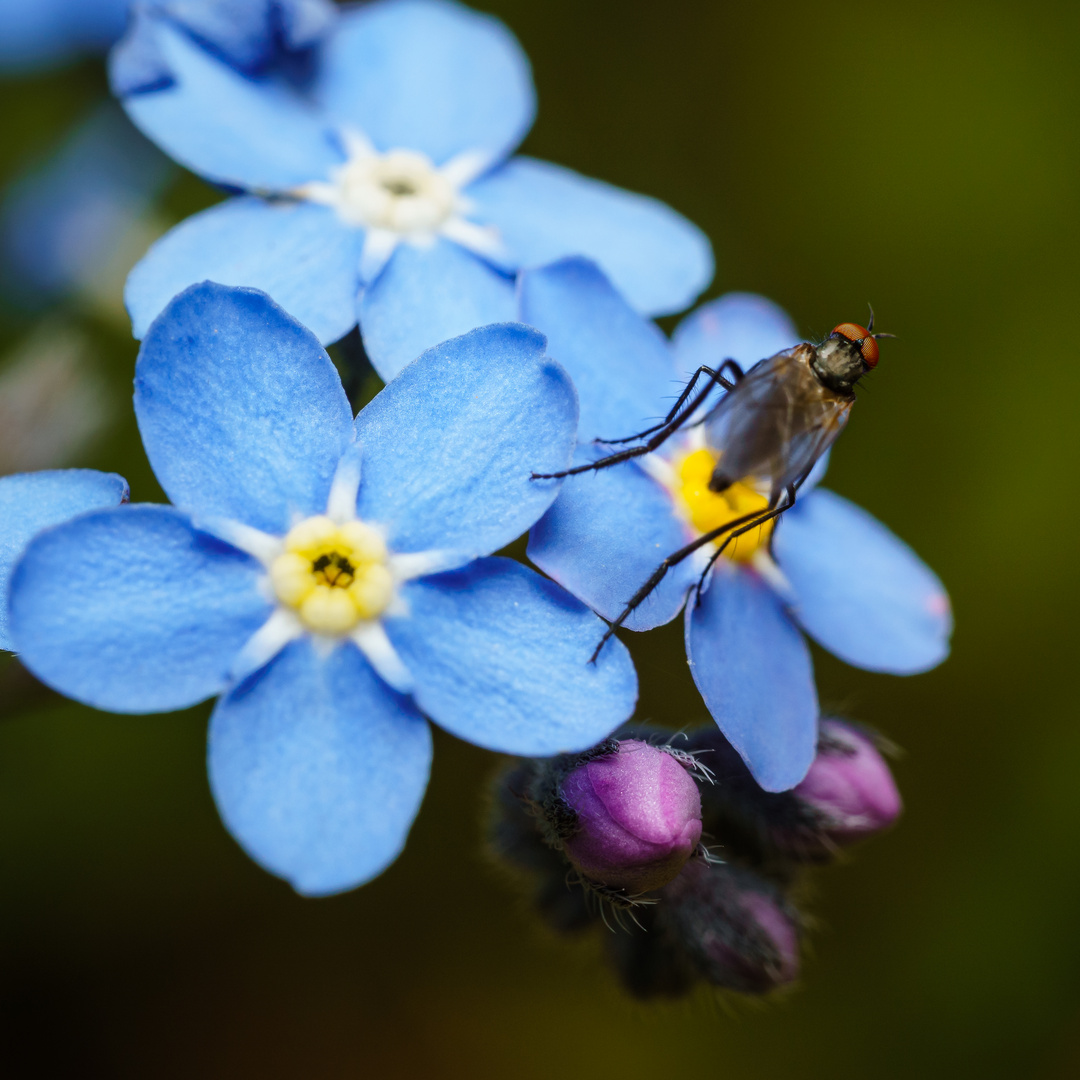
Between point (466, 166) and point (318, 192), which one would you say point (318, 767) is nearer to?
point (318, 192)

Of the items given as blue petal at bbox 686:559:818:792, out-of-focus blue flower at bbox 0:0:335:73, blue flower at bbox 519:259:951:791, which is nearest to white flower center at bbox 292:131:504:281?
out-of-focus blue flower at bbox 0:0:335:73

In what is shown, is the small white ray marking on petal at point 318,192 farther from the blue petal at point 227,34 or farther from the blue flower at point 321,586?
the blue flower at point 321,586

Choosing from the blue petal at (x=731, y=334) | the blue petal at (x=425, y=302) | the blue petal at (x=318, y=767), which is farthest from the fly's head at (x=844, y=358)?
the blue petal at (x=318, y=767)

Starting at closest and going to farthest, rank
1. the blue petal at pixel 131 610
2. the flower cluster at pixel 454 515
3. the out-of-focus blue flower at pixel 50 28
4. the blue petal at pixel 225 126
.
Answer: the blue petal at pixel 131 610 < the flower cluster at pixel 454 515 < the blue petal at pixel 225 126 < the out-of-focus blue flower at pixel 50 28

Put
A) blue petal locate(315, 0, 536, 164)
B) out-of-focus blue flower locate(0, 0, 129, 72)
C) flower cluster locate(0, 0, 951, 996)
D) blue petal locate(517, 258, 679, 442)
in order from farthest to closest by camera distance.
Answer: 1. out-of-focus blue flower locate(0, 0, 129, 72)
2. blue petal locate(315, 0, 536, 164)
3. blue petal locate(517, 258, 679, 442)
4. flower cluster locate(0, 0, 951, 996)

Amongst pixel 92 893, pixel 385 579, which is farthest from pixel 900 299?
pixel 92 893

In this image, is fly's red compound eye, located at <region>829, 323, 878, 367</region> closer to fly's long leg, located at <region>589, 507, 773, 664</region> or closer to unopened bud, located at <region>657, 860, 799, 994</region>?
fly's long leg, located at <region>589, 507, 773, 664</region>
